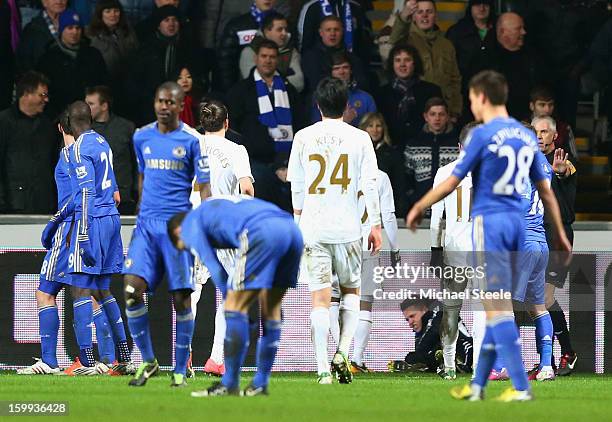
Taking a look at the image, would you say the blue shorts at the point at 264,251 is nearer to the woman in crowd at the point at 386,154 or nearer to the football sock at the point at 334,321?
the football sock at the point at 334,321

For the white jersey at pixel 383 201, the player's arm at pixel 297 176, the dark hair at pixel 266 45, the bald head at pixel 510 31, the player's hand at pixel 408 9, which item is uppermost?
the player's hand at pixel 408 9

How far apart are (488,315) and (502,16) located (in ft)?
28.8

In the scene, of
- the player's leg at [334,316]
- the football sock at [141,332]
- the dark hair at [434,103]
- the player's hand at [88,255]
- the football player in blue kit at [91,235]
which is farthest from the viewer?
the dark hair at [434,103]

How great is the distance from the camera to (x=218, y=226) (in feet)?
32.2

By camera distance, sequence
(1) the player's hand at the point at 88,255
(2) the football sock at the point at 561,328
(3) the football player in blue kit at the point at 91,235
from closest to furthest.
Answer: (3) the football player in blue kit at the point at 91,235
(1) the player's hand at the point at 88,255
(2) the football sock at the point at 561,328

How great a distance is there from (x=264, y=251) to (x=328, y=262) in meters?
2.71

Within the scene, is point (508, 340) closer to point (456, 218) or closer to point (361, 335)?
point (456, 218)

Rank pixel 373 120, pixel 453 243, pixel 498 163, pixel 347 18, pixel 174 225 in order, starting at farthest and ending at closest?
pixel 347 18 → pixel 373 120 → pixel 453 243 → pixel 498 163 → pixel 174 225


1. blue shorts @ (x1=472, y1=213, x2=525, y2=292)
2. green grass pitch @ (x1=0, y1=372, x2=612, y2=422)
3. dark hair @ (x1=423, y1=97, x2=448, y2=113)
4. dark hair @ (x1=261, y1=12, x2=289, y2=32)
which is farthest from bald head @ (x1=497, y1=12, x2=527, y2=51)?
blue shorts @ (x1=472, y1=213, x2=525, y2=292)

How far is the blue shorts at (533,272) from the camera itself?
13711mm

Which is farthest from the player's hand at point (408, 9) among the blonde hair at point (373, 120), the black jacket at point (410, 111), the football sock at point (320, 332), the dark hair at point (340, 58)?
the football sock at point (320, 332)

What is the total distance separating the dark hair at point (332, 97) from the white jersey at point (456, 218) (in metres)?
1.54

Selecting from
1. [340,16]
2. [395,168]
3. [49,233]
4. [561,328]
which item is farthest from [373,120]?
[49,233]

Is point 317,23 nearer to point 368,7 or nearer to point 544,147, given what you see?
point 368,7
